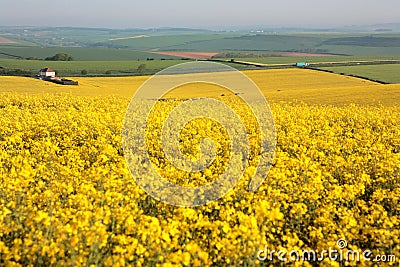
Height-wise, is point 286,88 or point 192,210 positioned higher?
point 286,88

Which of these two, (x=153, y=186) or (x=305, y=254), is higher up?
(x=153, y=186)

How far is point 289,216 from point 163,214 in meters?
2.16

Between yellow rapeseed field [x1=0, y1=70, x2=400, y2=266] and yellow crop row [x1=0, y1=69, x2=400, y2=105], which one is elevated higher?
yellow crop row [x1=0, y1=69, x2=400, y2=105]

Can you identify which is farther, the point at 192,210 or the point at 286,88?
the point at 286,88

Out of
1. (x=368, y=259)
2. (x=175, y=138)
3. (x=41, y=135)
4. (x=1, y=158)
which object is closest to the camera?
(x=368, y=259)

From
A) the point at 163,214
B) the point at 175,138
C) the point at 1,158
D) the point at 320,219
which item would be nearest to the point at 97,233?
the point at 163,214

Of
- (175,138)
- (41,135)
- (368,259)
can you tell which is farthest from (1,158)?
(368,259)

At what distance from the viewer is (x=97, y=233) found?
17.5ft

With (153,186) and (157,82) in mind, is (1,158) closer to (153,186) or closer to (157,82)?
(153,186)

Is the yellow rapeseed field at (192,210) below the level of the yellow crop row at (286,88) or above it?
below

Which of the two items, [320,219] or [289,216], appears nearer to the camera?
[320,219]

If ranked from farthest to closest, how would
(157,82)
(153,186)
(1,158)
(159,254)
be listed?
(157,82) → (1,158) → (153,186) → (159,254)

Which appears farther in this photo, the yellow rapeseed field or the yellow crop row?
the yellow crop row

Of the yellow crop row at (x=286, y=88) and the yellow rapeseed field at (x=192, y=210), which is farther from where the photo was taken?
the yellow crop row at (x=286, y=88)
